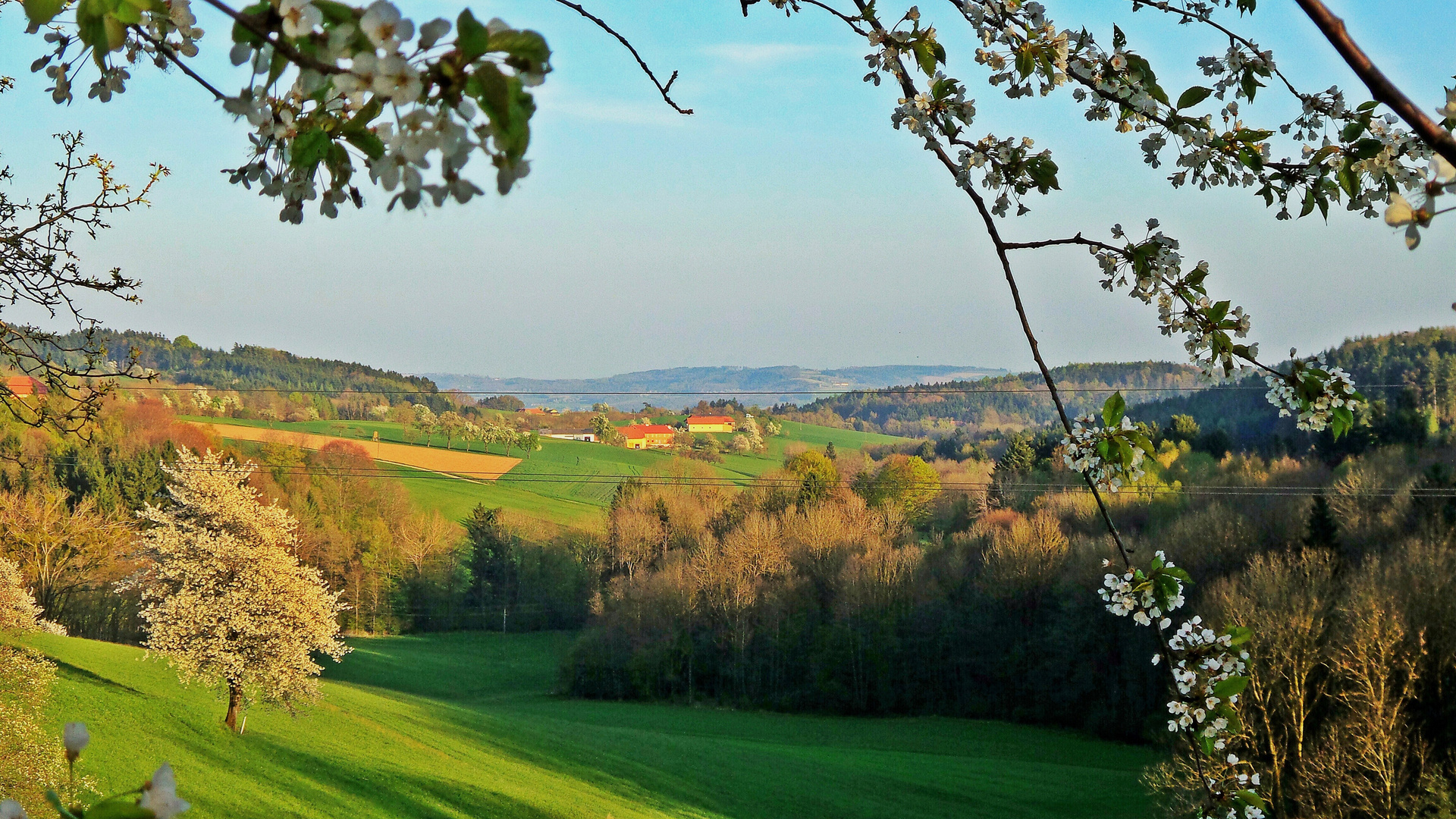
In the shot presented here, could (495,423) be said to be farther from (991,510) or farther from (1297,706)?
(1297,706)

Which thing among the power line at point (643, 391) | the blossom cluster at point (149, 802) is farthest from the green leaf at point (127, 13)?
the power line at point (643, 391)

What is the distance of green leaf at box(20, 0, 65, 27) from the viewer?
597 millimetres

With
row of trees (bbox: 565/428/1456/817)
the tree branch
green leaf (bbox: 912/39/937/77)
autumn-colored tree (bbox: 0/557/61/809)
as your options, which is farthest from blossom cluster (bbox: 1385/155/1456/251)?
row of trees (bbox: 565/428/1456/817)

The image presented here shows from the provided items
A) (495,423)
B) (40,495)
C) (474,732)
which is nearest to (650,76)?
(474,732)

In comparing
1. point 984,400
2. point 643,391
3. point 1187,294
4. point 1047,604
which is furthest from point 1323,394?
point 984,400

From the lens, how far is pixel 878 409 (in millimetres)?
34031

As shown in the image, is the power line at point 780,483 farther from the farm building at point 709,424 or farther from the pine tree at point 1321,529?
the farm building at point 709,424

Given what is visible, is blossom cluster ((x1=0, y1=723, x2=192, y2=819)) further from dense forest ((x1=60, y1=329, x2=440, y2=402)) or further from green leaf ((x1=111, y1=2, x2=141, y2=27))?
dense forest ((x1=60, y1=329, x2=440, y2=402))

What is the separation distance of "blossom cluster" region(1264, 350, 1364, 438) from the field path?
35.1m

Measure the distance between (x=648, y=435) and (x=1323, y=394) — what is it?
31825mm

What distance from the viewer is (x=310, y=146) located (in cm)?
63

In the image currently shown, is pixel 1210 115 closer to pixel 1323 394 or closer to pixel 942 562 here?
pixel 1323 394

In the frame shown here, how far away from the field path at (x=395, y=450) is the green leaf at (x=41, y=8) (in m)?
35.5

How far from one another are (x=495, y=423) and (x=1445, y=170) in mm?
33443
